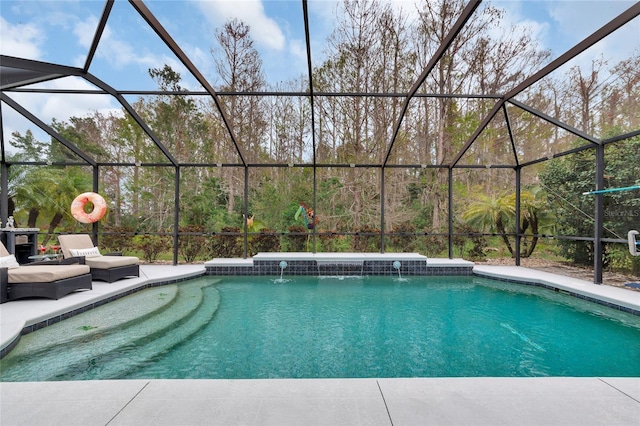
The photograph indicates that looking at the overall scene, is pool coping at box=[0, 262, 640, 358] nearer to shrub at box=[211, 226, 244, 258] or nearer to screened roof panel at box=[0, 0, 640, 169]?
shrub at box=[211, 226, 244, 258]

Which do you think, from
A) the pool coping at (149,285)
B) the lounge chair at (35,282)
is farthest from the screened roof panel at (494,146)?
the lounge chair at (35,282)

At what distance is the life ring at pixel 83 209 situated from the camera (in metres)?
7.43

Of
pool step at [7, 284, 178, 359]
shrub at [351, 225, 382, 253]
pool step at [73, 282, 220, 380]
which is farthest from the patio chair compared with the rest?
shrub at [351, 225, 382, 253]

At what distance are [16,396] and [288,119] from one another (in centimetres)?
1103

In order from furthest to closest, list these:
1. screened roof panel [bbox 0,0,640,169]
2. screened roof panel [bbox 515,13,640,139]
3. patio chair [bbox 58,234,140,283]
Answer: screened roof panel [bbox 0,0,640,169]
screened roof panel [bbox 515,13,640,139]
patio chair [bbox 58,234,140,283]

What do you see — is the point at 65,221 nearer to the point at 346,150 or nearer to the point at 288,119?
the point at 288,119

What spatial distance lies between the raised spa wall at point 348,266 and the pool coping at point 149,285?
60 millimetres

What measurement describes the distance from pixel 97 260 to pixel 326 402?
19.4 ft

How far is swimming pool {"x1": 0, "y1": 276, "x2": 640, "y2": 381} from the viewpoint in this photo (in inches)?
125

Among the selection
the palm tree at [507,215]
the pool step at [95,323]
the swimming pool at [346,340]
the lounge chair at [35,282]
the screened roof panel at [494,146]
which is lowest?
the swimming pool at [346,340]

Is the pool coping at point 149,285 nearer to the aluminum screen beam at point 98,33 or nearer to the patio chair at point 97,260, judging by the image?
the patio chair at point 97,260

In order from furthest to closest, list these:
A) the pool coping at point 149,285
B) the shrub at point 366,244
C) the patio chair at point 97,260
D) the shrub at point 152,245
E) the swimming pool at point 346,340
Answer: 1. the shrub at point 366,244
2. the shrub at point 152,245
3. the patio chair at point 97,260
4. the pool coping at point 149,285
5. the swimming pool at point 346,340

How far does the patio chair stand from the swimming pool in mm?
811

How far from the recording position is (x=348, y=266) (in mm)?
8539
